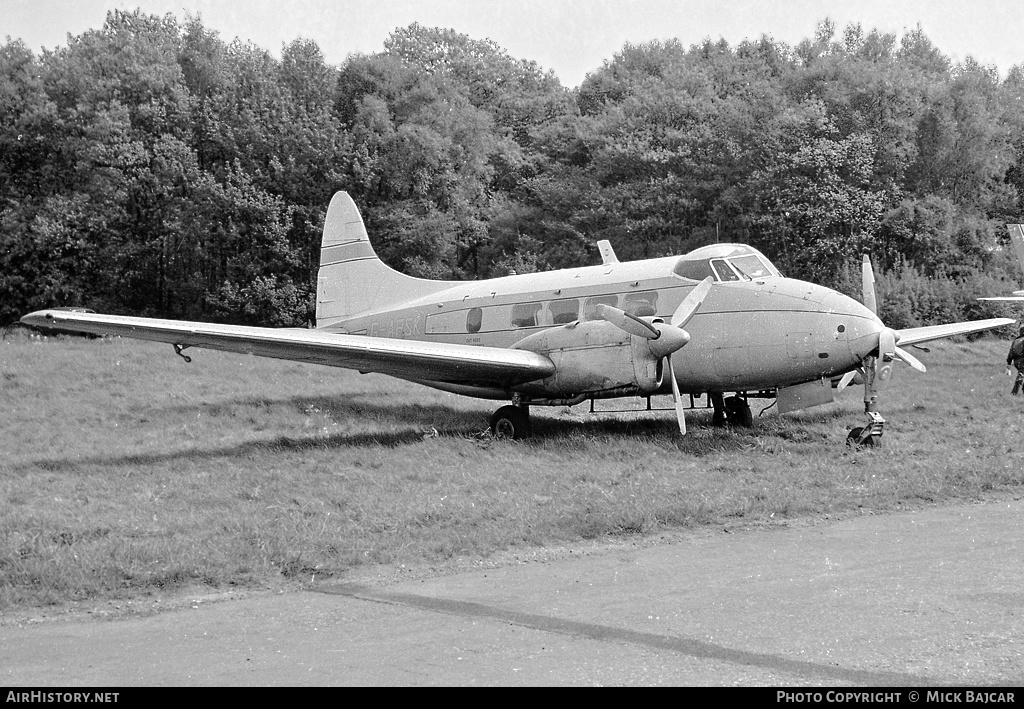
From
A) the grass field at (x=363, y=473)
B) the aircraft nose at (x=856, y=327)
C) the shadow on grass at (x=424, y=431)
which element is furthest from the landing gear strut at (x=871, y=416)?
the shadow on grass at (x=424, y=431)

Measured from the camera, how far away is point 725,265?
17.6 metres

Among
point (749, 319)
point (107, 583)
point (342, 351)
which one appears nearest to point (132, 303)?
point (342, 351)

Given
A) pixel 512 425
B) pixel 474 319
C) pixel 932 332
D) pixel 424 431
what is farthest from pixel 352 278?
pixel 932 332

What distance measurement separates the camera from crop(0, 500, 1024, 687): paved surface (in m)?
6.31

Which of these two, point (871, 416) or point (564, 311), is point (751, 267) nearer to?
point (871, 416)

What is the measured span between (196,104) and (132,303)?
10.5m

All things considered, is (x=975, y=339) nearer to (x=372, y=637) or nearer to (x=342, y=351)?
(x=342, y=351)

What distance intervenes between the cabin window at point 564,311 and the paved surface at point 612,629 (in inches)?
360

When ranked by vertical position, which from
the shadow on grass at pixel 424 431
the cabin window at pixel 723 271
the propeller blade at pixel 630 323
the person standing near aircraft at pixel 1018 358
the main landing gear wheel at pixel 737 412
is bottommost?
the shadow on grass at pixel 424 431

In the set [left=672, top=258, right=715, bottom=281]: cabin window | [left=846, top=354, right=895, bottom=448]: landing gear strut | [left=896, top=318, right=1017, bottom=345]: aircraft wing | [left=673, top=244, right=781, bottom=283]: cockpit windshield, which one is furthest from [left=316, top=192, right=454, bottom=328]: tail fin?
[left=896, top=318, right=1017, bottom=345]: aircraft wing

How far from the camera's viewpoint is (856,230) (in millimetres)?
42625

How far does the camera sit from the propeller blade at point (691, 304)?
55.5 ft

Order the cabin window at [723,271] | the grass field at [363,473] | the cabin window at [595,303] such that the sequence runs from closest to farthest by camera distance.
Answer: the grass field at [363,473] < the cabin window at [723,271] < the cabin window at [595,303]

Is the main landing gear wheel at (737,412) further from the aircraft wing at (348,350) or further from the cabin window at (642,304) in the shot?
the aircraft wing at (348,350)
